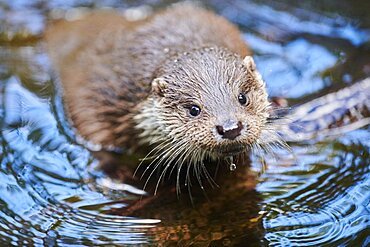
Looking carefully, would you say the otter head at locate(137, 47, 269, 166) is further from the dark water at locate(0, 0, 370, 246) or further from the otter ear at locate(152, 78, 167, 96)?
Result: the dark water at locate(0, 0, 370, 246)

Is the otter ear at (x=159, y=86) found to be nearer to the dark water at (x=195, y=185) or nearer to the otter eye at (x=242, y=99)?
the otter eye at (x=242, y=99)

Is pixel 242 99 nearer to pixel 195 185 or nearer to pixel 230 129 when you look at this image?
pixel 230 129

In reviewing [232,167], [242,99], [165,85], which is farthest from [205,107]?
[232,167]

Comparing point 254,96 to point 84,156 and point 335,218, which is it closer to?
point 335,218

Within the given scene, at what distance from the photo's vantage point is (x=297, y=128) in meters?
4.64

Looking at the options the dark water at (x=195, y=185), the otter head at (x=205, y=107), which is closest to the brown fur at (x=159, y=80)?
the otter head at (x=205, y=107)

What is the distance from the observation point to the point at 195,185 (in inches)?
169

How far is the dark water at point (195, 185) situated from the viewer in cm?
375

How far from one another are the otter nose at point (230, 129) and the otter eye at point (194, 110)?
11.3 inches

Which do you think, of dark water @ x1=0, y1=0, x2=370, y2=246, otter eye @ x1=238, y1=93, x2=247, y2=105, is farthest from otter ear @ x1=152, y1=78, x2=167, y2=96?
dark water @ x1=0, y1=0, x2=370, y2=246

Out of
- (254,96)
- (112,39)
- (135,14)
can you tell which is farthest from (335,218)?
(135,14)

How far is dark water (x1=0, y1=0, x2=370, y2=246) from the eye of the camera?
375 centimetres

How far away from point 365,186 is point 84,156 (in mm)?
1739

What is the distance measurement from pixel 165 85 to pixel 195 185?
0.64 metres
